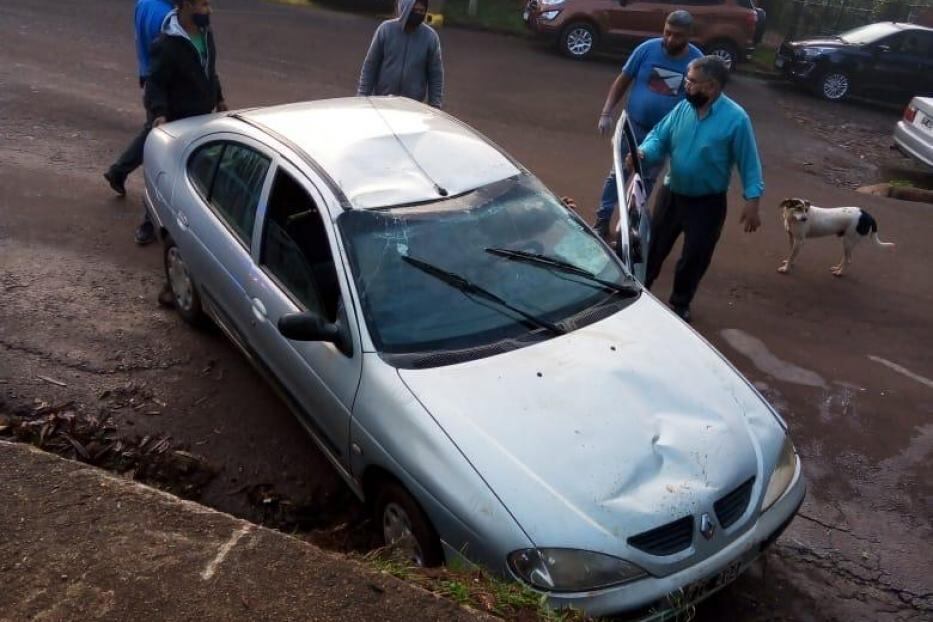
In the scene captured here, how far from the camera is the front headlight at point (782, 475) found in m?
3.51

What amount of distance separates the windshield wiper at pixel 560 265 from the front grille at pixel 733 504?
1.18 m

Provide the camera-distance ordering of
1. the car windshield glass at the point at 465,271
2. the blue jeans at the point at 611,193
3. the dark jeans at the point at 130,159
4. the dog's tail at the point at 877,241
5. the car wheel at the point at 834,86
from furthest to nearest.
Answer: the car wheel at the point at 834,86, the dog's tail at the point at 877,241, the dark jeans at the point at 130,159, the blue jeans at the point at 611,193, the car windshield glass at the point at 465,271

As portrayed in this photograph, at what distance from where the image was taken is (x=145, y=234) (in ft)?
21.2

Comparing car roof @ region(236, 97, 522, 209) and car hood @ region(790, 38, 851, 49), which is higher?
car hood @ region(790, 38, 851, 49)

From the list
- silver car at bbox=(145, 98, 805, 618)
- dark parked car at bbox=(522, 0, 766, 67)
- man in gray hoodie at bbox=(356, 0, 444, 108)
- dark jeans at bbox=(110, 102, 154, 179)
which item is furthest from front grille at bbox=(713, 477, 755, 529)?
dark parked car at bbox=(522, 0, 766, 67)

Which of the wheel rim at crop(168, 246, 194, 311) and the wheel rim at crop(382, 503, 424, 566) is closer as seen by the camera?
the wheel rim at crop(382, 503, 424, 566)

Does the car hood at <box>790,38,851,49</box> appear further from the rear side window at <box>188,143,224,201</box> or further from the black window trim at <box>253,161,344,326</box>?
the black window trim at <box>253,161,344,326</box>

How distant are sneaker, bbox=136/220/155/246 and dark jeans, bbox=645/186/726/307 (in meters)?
3.76

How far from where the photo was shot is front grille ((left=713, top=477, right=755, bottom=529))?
329 cm

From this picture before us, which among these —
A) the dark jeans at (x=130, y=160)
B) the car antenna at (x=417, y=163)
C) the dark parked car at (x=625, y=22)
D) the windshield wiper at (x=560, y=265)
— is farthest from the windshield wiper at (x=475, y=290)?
the dark parked car at (x=625, y=22)

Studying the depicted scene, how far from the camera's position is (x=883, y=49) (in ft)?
46.6

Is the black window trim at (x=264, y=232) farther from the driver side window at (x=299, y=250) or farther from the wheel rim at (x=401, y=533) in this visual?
the wheel rim at (x=401, y=533)

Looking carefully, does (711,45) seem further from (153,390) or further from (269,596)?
(269,596)

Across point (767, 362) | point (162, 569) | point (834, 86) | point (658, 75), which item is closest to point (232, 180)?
point (162, 569)
